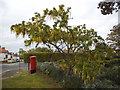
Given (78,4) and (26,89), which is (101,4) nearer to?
(78,4)

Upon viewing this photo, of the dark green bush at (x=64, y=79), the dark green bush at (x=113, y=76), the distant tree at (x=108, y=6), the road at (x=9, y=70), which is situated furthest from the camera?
the road at (x=9, y=70)

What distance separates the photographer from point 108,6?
26.0 feet

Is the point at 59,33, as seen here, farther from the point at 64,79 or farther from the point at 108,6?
the point at 108,6

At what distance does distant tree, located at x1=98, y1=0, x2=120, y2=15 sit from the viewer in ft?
25.9

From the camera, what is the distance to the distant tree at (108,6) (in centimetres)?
788

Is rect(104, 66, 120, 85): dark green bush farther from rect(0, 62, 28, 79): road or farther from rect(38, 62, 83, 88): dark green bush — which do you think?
rect(0, 62, 28, 79): road

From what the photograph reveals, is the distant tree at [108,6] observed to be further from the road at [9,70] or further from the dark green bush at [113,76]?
the road at [9,70]

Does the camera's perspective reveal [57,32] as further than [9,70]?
No

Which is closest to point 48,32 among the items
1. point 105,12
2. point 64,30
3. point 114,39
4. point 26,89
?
point 64,30

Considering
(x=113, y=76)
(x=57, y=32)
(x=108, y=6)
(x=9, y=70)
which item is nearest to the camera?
(x=57, y=32)

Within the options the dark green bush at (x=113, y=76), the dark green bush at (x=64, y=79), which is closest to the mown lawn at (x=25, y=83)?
the dark green bush at (x=64, y=79)

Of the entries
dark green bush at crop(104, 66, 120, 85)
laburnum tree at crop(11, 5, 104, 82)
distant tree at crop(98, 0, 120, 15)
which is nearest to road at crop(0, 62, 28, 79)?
laburnum tree at crop(11, 5, 104, 82)

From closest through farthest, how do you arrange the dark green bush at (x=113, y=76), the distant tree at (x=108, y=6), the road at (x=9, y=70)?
the dark green bush at (x=113, y=76) < the distant tree at (x=108, y=6) < the road at (x=9, y=70)

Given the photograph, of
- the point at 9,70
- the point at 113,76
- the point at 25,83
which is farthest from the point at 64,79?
the point at 9,70
